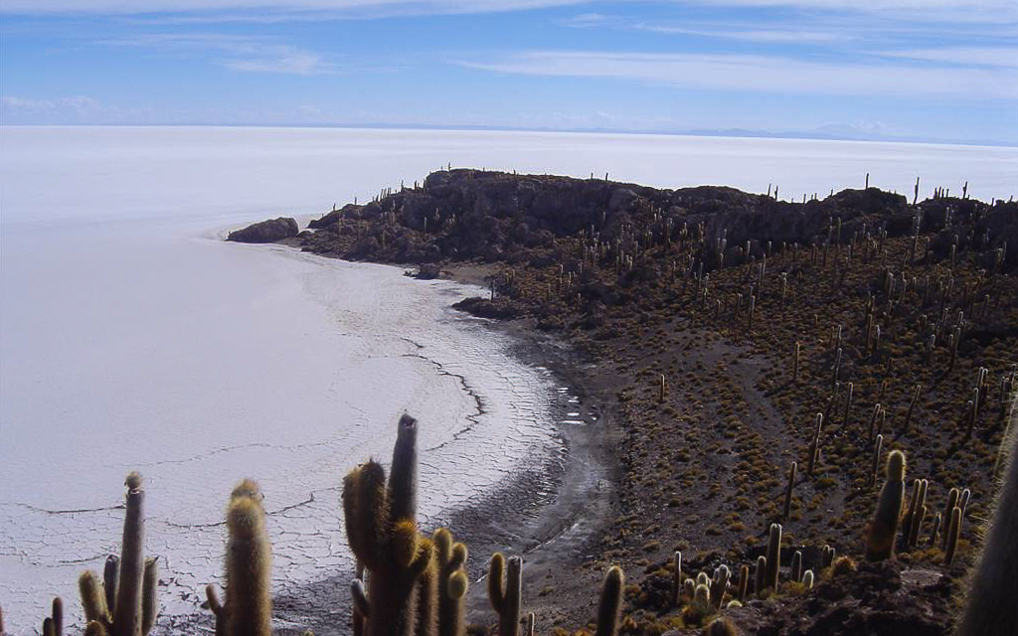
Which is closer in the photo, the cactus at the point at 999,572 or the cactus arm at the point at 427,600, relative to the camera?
the cactus at the point at 999,572

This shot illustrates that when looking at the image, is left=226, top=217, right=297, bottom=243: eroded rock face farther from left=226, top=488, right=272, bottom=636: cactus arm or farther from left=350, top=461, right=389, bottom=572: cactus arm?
left=226, top=488, right=272, bottom=636: cactus arm

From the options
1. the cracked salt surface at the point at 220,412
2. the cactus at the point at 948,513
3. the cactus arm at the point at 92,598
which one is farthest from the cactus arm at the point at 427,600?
the cracked salt surface at the point at 220,412

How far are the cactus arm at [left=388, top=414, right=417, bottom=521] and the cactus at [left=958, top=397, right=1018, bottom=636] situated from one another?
354cm

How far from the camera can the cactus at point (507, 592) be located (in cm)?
708

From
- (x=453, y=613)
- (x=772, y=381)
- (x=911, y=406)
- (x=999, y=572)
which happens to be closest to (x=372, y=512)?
(x=453, y=613)

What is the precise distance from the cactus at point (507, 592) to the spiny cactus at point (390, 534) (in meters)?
1.77

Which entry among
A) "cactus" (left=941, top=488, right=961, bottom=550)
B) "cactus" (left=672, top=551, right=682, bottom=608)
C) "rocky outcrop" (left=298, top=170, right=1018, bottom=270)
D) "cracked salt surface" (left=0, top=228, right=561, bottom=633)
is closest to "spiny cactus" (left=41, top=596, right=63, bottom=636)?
"cracked salt surface" (left=0, top=228, right=561, bottom=633)

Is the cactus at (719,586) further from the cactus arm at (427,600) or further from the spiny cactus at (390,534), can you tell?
the spiny cactus at (390,534)

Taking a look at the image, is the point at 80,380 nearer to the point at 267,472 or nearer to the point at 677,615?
the point at 267,472

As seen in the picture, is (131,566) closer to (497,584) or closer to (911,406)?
(497,584)

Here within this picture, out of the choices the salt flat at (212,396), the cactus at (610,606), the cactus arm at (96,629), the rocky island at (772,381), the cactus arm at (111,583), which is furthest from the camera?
the salt flat at (212,396)

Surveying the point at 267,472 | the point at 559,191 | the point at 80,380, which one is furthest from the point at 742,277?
the point at 80,380

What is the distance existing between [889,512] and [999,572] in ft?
21.9

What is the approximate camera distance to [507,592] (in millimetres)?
7125
